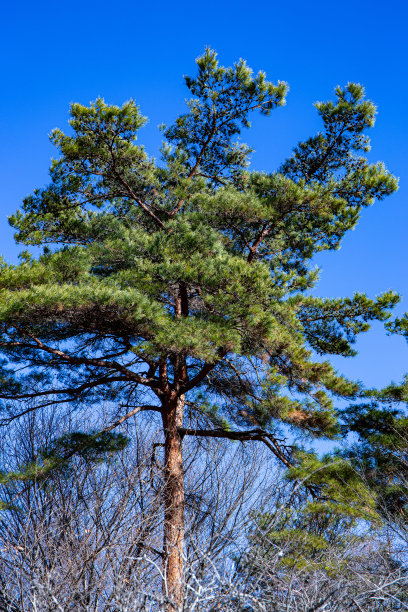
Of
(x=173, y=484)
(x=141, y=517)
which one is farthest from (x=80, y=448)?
(x=141, y=517)

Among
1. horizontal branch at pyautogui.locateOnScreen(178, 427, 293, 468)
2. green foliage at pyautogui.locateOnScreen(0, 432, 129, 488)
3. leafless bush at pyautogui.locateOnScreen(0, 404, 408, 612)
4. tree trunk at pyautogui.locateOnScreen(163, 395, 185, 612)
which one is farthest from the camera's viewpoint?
horizontal branch at pyautogui.locateOnScreen(178, 427, 293, 468)

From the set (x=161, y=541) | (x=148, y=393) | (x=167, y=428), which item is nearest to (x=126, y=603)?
(x=161, y=541)

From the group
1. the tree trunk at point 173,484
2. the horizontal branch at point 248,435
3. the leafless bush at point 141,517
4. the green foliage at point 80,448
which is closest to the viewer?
the leafless bush at point 141,517

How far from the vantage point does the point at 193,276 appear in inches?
327

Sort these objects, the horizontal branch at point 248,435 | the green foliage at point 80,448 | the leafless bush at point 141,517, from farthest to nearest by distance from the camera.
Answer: the horizontal branch at point 248,435 → the green foliage at point 80,448 → the leafless bush at point 141,517

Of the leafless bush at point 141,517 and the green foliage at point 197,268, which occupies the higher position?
the green foliage at point 197,268

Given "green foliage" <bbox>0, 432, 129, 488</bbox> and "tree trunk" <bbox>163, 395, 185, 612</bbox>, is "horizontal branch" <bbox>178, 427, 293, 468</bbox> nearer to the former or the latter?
"tree trunk" <bbox>163, 395, 185, 612</bbox>

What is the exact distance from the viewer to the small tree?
811 cm

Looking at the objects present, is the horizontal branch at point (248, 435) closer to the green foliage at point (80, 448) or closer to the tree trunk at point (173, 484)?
the tree trunk at point (173, 484)

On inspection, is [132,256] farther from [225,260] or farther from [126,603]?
[126,603]

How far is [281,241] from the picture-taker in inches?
412

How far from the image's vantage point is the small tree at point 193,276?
8109 millimetres

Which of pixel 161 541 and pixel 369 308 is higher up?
pixel 369 308

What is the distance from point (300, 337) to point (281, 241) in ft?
8.35
